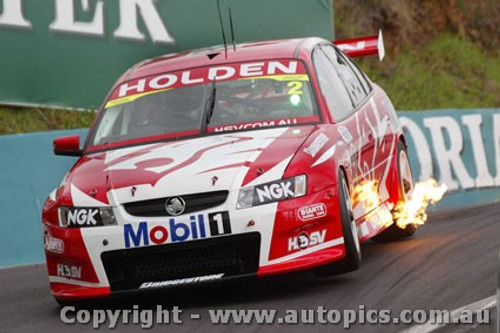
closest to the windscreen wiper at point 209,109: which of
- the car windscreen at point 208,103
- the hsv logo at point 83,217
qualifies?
the car windscreen at point 208,103

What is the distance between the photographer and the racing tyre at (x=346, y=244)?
337 inches

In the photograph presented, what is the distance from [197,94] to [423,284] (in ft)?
7.45

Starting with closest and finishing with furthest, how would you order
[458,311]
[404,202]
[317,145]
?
1. [458,311]
2. [317,145]
3. [404,202]

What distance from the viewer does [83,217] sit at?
8531mm

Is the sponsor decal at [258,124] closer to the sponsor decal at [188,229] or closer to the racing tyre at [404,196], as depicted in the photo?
the sponsor decal at [188,229]

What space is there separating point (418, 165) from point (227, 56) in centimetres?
706

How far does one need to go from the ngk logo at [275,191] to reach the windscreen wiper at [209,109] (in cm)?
124

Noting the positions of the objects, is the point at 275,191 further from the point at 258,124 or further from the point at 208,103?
the point at 208,103

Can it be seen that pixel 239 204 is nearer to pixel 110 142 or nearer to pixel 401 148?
pixel 110 142

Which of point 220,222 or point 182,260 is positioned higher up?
point 220,222

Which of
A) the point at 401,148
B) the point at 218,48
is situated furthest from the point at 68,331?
the point at 401,148

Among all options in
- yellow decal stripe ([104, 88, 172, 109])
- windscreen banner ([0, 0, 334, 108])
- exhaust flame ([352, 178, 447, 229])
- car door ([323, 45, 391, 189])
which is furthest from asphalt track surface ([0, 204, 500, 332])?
windscreen banner ([0, 0, 334, 108])

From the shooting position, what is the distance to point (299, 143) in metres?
8.80

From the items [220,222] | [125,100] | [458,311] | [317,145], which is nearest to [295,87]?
[317,145]
